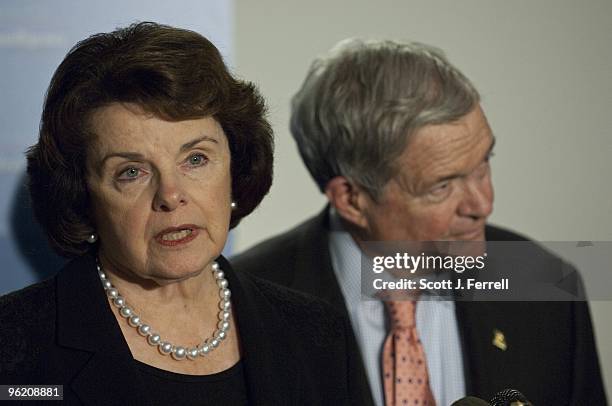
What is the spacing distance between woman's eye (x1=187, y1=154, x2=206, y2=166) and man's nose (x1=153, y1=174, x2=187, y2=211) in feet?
0.16

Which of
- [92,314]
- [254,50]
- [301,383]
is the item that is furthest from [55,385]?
[254,50]

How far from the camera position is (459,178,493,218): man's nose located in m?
2.35

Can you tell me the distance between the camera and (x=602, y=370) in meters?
2.49

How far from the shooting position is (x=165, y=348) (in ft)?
6.16

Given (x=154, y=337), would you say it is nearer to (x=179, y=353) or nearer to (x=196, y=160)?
(x=179, y=353)

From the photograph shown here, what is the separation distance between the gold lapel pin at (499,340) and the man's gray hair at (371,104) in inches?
17.8

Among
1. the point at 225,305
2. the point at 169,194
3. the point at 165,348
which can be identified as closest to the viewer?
the point at 169,194

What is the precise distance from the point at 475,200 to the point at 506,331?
334mm

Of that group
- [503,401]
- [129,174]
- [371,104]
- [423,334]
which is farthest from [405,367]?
[129,174]

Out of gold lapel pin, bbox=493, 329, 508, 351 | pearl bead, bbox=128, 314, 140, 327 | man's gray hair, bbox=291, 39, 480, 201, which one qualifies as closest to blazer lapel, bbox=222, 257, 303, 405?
pearl bead, bbox=128, 314, 140, 327

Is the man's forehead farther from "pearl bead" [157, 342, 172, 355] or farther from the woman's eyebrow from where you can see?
"pearl bead" [157, 342, 172, 355]

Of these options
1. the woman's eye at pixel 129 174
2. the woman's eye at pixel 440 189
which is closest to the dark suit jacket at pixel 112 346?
the woman's eye at pixel 129 174

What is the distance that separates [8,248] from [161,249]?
0.70 meters

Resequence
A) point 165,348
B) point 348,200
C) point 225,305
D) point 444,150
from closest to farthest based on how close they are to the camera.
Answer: point 165,348 < point 225,305 < point 444,150 < point 348,200
